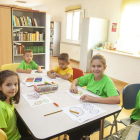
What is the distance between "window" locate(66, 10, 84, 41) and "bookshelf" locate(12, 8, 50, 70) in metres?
2.78

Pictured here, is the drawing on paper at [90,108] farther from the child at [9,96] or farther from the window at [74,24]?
the window at [74,24]

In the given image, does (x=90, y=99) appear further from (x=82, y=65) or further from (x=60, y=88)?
(x=82, y=65)

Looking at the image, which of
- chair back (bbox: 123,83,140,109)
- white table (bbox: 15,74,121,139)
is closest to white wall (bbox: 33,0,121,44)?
chair back (bbox: 123,83,140,109)

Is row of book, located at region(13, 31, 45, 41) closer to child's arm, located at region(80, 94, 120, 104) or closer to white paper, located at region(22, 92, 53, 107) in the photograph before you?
white paper, located at region(22, 92, 53, 107)

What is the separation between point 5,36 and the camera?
3996 mm

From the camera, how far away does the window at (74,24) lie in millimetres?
7108

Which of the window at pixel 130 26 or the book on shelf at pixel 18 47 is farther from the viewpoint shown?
the window at pixel 130 26

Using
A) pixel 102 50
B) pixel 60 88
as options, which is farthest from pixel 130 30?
pixel 60 88

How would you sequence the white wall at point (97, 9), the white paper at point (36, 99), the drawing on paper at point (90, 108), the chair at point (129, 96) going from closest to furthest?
1. the drawing on paper at point (90, 108)
2. the white paper at point (36, 99)
3. the chair at point (129, 96)
4. the white wall at point (97, 9)

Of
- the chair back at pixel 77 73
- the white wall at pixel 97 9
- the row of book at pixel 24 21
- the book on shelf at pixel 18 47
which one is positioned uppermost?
the white wall at pixel 97 9

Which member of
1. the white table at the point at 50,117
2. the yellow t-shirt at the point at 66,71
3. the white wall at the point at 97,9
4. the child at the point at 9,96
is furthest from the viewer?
the white wall at the point at 97,9

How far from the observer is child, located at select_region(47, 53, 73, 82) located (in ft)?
7.13

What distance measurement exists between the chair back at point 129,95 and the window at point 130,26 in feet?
10.1

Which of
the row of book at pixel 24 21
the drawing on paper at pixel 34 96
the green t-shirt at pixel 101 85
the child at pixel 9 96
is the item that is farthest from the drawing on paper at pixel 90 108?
the row of book at pixel 24 21
